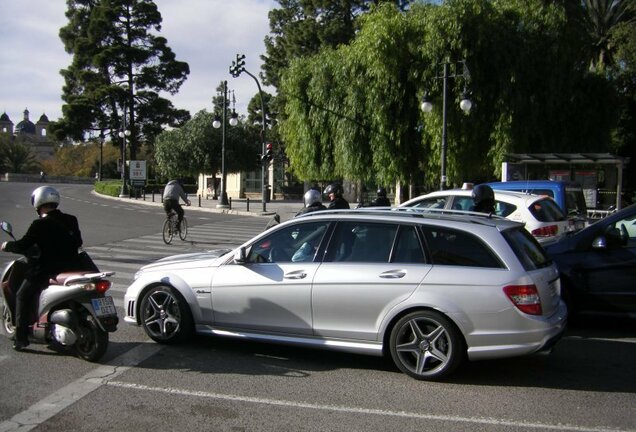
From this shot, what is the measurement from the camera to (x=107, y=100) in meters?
55.7

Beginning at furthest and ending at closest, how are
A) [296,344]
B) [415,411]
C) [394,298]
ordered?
[296,344] → [394,298] → [415,411]

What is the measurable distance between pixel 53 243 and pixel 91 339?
1003 mm

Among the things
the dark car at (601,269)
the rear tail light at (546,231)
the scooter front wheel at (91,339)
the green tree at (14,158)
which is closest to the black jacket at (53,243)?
the scooter front wheel at (91,339)

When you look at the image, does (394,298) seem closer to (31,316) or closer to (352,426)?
(352,426)

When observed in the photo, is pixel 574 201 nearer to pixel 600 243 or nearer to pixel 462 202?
pixel 462 202

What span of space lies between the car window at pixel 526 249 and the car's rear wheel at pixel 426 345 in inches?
35.2

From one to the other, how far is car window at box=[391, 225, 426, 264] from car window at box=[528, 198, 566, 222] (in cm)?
492

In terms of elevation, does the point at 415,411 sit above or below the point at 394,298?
below

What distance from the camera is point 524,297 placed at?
5.14 metres

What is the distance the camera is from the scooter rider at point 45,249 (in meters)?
5.76

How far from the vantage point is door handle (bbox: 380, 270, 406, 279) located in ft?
17.8

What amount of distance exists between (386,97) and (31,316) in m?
20.9

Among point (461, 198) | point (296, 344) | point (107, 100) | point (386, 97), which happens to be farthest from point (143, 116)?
point (296, 344)

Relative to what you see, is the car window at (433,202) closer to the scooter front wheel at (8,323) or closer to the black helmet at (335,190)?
the black helmet at (335,190)
